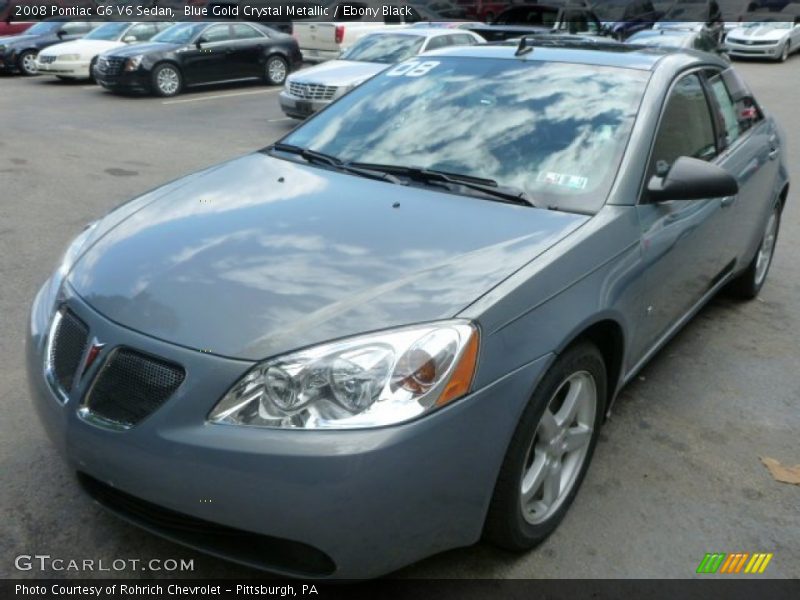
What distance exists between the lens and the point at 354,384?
2.14 m

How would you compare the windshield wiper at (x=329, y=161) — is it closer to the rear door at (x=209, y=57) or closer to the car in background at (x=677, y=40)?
the rear door at (x=209, y=57)

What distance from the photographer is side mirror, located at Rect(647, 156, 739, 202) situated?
304cm

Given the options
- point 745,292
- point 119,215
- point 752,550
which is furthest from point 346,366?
point 745,292

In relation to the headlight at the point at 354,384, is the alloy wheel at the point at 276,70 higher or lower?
lower

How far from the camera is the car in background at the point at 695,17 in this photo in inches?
826

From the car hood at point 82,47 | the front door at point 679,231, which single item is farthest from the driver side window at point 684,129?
the car hood at point 82,47

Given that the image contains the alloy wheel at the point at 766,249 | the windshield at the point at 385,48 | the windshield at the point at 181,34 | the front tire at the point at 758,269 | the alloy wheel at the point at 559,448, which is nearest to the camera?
the alloy wheel at the point at 559,448

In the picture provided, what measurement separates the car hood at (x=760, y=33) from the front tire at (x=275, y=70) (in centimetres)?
1325

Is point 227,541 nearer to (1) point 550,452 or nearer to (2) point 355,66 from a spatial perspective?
(1) point 550,452

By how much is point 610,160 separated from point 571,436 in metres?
1.11

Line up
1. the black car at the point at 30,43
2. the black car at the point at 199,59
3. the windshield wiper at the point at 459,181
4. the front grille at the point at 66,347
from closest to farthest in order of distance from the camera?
the front grille at the point at 66,347 → the windshield wiper at the point at 459,181 → the black car at the point at 199,59 → the black car at the point at 30,43

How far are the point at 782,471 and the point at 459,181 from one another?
1818 millimetres

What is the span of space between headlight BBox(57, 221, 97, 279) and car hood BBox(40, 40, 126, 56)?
14826mm

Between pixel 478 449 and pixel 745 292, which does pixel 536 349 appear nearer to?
pixel 478 449
